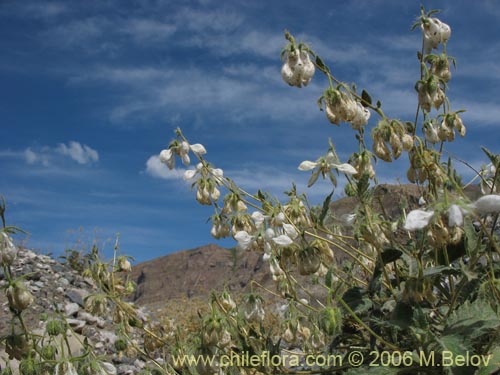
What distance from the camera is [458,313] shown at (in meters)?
2.07

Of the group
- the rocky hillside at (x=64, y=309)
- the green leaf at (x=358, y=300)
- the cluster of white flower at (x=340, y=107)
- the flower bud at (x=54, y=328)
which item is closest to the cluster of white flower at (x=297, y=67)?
the cluster of white flower at (x=340, y=107)

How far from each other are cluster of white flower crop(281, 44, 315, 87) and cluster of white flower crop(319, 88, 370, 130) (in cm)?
11

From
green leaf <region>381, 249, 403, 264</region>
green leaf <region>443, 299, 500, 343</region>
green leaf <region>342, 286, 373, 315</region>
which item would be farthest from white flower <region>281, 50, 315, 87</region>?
green leaf <region>443, 299, 500, 343</region>

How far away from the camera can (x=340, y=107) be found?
2.42 meters

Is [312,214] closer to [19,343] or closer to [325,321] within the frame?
[325,321]

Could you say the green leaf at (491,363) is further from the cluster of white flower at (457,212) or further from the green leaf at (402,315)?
the cluster of white flower at (457,212)

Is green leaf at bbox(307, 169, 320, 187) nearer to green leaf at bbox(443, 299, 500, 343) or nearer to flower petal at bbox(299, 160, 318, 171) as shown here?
flower petal at bbox(299, 160, 318, 171)

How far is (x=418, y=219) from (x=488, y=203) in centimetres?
20

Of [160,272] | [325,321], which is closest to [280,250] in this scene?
[325,321]

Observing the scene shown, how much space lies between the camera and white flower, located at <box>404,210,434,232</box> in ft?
5.57

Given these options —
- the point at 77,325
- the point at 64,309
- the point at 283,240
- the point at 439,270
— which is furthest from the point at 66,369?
the point at 64,309

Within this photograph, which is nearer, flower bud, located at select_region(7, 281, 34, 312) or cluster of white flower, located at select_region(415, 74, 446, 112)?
flower bud, located at select_region(7, 281, 34, 312)

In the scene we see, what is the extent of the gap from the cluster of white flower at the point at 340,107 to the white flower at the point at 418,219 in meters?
0.79

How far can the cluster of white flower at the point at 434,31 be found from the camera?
2629 mm
